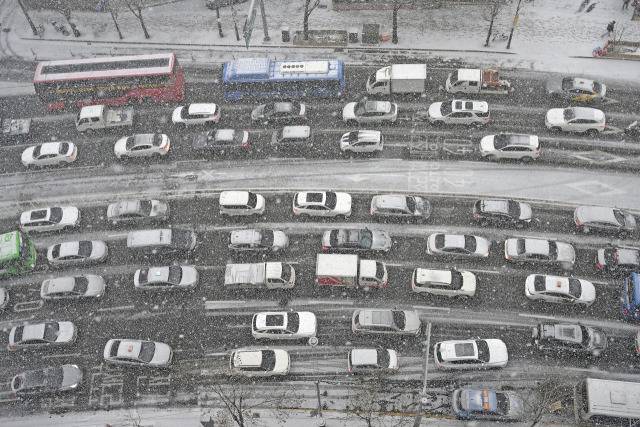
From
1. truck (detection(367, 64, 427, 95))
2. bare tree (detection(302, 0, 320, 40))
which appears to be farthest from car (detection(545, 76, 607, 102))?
bare tree (detection(302, 0, 320, 40))

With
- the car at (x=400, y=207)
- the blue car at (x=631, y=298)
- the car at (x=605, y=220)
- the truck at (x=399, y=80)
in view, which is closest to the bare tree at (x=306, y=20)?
the truck at (x=399, y=80)

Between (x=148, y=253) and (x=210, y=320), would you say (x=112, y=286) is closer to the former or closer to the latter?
(x=148, y=253)

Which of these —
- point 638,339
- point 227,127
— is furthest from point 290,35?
point 638,339

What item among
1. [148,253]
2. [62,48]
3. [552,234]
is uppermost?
[62,48]

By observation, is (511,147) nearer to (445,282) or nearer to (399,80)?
(399,80)

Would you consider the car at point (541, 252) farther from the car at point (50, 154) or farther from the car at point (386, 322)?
the car at point (50, 154)

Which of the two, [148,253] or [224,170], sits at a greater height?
[224,170]

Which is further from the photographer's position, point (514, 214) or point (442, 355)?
point (514, 214)
